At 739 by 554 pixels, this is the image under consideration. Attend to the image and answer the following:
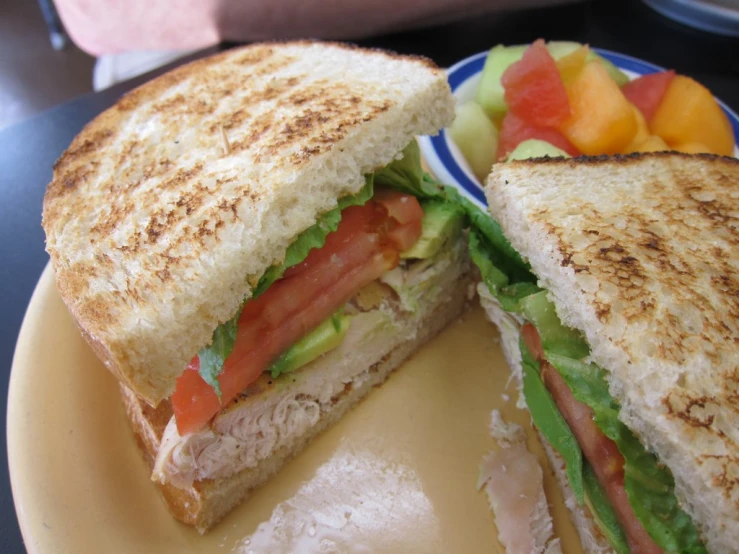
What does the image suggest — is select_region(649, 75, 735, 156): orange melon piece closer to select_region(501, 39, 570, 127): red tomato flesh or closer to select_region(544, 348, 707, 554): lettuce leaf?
select_region(501, 39, 570, 127): red tomato flesh

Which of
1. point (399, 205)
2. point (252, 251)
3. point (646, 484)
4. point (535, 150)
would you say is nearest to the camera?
point (646, 484)

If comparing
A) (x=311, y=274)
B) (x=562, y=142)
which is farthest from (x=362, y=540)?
(x=562, y=142)

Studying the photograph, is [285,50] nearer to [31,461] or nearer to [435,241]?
[435,241]

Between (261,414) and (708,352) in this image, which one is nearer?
(708,352)

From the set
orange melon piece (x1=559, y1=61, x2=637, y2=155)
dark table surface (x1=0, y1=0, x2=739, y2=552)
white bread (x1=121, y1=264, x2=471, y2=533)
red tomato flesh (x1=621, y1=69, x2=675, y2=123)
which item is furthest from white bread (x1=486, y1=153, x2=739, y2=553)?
dark table surface (x1=0, y1=0, x2=739, y2=552)

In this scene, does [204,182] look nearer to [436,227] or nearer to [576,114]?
[436,227]

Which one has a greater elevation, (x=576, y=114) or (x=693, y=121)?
(x=576, y=114)

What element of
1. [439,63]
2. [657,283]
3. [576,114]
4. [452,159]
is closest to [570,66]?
[576,114]

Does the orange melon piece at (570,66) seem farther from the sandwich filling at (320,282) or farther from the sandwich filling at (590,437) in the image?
the sandwich filling at (590,437)
